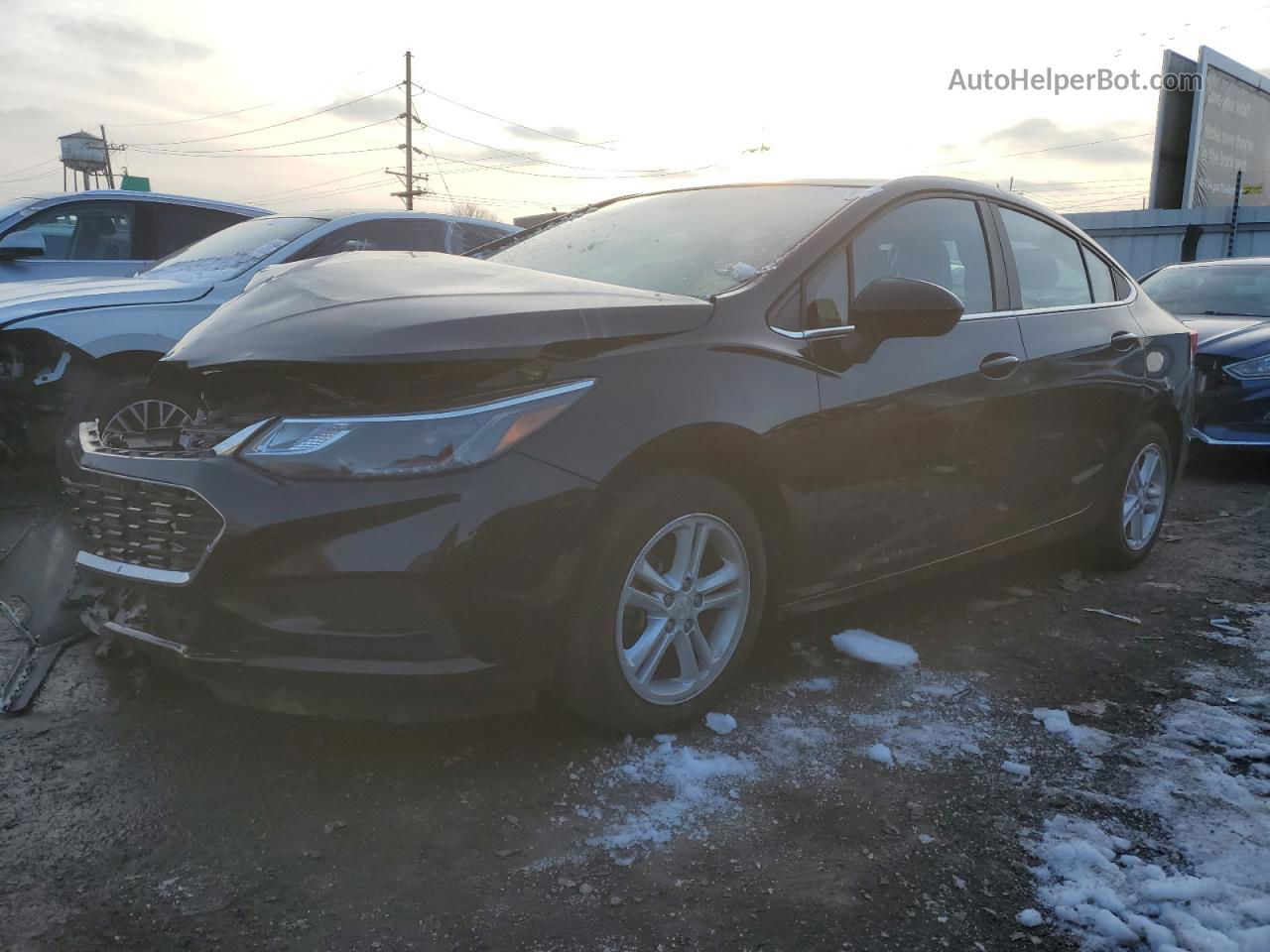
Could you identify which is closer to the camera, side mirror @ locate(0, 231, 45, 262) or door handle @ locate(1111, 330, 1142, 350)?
door handle @ locate(1111, 330, 1142, 350)

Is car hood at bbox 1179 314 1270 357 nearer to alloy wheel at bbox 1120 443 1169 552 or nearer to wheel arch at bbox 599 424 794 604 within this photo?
alloy wheel at bbox 1120 443 1169 552

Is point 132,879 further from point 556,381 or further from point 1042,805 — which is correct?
point 1042,805

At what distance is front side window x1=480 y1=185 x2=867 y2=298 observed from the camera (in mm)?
3176

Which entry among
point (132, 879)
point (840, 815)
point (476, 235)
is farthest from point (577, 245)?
point (476, 235)

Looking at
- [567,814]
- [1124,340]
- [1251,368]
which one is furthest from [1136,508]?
[567,814]

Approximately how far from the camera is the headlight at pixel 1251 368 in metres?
6.91

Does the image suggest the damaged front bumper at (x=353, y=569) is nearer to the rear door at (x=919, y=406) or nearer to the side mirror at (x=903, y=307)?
the rear door at (x=919, y=406)

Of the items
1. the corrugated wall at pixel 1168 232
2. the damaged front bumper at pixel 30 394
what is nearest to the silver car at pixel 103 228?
the damaged front bumper at pixel 30 394

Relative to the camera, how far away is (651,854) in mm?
2293

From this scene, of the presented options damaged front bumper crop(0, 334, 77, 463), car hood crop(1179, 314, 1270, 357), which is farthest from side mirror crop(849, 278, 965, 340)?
car hood crop(1179, 314, 1270, 357)

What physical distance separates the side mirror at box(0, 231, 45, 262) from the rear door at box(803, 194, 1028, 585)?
534 centimetres

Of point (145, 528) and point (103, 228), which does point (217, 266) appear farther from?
point (145, 528)

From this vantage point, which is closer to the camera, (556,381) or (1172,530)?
(556,381)

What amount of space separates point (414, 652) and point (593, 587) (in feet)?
1.52
